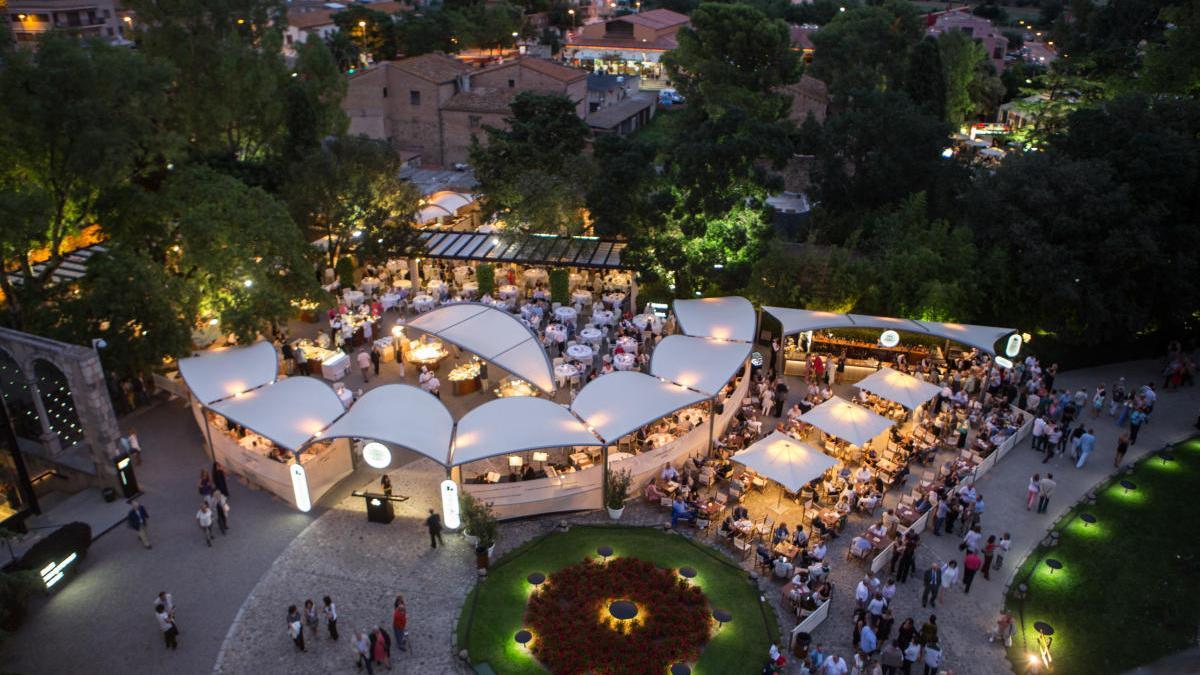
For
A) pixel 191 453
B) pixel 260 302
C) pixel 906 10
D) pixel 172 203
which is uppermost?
pixel 906 10

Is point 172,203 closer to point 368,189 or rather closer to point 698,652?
point 368,189

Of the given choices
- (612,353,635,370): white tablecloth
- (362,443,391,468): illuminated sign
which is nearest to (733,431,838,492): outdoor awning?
(612,353,635,370): white tablecloth

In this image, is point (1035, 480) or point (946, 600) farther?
point (1035, 480)

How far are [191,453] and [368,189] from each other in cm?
1257

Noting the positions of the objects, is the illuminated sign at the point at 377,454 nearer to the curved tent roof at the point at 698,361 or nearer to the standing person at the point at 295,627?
the standing person at the point at 295,627

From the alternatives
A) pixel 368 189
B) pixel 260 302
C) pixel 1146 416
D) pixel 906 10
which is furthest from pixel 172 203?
pixel 906 10

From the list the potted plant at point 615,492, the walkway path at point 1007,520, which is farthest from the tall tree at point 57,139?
the walkway path at point 1007,520

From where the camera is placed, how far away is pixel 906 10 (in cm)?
5834

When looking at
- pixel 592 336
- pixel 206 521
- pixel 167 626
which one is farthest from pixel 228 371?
pixel 592 336

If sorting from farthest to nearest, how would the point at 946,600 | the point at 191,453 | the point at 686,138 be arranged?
the point at 686,138 < the point at 191,453 < the point at 946,600

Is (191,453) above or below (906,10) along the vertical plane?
below

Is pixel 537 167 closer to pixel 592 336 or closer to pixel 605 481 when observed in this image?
pixel 592 336

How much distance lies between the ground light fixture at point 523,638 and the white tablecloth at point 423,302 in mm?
17095

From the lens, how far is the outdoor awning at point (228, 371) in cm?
2009
